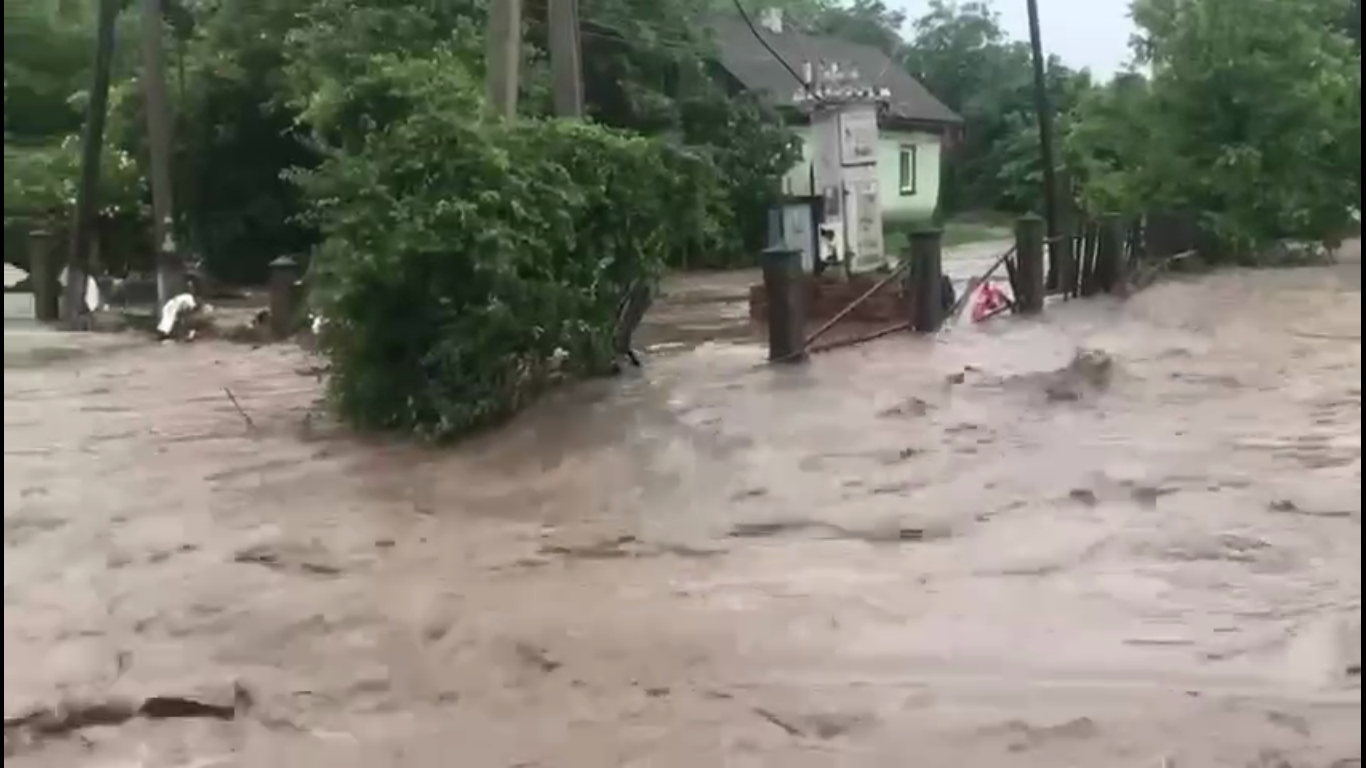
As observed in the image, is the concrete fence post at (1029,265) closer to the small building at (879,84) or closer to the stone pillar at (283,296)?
the stone pillar at (283,296)

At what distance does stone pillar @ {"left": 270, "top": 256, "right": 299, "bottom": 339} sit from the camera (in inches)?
587

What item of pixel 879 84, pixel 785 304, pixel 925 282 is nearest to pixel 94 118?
pixel 785 304

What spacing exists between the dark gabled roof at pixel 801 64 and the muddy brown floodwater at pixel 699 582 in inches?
716

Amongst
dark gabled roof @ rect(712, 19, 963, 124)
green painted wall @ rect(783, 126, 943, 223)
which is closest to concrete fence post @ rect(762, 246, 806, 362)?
green painted wall @ rect(783, 126, 943, 223)

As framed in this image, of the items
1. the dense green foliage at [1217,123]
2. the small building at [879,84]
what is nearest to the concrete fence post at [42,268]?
the dense green foliage at [1217,123]

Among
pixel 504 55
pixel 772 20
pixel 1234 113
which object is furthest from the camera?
pixel 772 20

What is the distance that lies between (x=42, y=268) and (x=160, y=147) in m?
16.5

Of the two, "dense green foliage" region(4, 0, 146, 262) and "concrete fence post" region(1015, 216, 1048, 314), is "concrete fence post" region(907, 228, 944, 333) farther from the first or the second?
"dense green foliage" region(4, 0, 146, 262)

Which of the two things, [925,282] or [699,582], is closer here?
[699,582]

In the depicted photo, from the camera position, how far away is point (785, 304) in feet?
38.7

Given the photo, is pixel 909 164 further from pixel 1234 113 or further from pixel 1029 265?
pixel 1029 265

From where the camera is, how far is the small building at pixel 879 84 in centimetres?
2661

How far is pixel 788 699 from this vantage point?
14.3 ft

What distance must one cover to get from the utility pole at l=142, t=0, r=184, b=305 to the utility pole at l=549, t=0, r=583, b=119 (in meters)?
6.50
